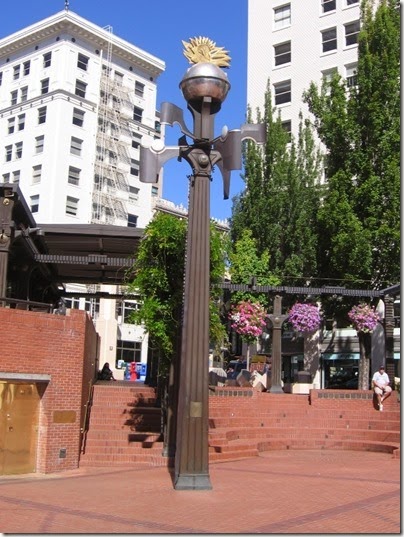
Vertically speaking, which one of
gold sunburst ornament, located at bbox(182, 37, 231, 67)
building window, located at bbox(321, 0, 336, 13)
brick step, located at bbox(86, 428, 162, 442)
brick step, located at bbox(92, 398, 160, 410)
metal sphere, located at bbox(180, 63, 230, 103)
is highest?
building window, located at bbox(321, 0, 336, 13)

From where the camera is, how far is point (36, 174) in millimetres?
53594

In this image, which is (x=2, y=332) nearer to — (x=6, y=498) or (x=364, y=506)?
(x=6, y=498)

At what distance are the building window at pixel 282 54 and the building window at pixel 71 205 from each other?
19504 millimetres

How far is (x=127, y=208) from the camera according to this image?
187ft

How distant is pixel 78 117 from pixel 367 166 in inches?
1303

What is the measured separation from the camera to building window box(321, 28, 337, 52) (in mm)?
43562

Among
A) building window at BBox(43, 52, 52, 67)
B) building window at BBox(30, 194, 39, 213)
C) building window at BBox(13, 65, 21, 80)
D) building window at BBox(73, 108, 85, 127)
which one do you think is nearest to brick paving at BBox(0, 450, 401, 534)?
building window at BBox(30, 194, 39, 213)

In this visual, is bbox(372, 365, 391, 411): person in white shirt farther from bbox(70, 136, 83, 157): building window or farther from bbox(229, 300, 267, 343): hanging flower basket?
bbox(70, 136, 83, 157): building window

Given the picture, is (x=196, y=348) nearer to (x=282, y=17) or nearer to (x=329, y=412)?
(x=329, y=412)

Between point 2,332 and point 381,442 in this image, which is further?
point 381,442

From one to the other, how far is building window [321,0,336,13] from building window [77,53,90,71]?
863 inches

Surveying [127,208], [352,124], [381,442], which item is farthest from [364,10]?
[127,208]

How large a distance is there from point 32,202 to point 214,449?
136 ft

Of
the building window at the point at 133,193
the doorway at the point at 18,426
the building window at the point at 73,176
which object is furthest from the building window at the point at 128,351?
the doorway at the point at 18,426
